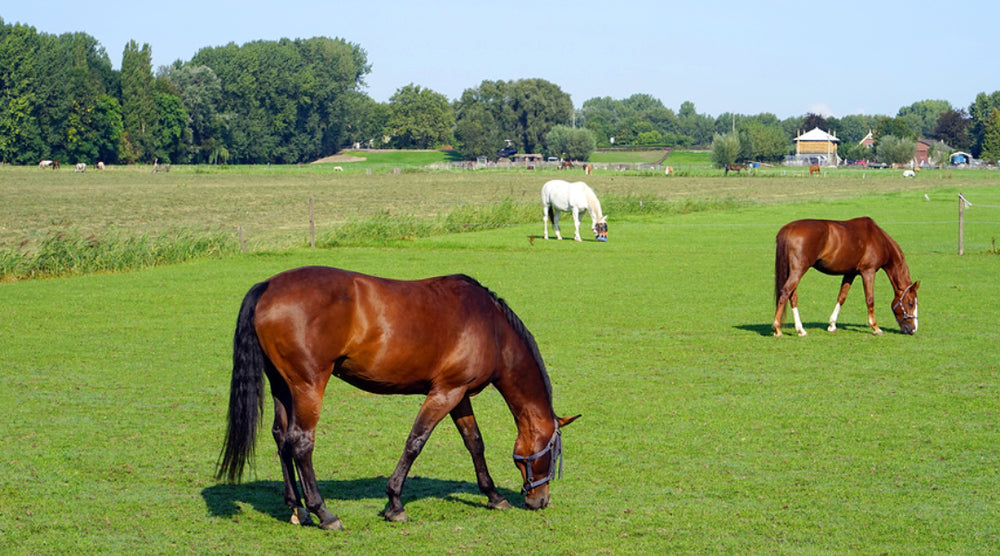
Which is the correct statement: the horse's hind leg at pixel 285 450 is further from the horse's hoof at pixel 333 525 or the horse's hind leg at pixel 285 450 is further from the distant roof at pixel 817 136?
the distant roof at pixel 817 136

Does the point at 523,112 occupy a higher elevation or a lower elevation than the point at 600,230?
higher

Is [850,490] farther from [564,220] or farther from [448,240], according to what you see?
[564,220]

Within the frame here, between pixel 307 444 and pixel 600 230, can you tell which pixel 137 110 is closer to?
pixel 600 230

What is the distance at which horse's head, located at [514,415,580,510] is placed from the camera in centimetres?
576

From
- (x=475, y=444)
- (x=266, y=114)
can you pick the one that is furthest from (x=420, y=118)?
(x=475, y=444)

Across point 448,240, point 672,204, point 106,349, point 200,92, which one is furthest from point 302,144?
Answer: point 106,349

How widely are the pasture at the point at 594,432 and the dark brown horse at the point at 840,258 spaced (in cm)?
45

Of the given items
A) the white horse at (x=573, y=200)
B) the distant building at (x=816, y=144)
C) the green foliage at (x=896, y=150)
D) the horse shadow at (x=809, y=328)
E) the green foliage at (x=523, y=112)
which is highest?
the green foliage at (x=523, y=112)

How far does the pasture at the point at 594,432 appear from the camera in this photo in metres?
5.48

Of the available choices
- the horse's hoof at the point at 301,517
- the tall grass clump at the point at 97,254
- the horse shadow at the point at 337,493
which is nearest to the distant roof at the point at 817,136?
the tall grass clump at the point at 97,254

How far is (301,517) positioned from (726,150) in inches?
3846

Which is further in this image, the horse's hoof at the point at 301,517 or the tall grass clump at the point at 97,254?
the tall grass clump at the point at 97,254

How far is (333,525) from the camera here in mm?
5484

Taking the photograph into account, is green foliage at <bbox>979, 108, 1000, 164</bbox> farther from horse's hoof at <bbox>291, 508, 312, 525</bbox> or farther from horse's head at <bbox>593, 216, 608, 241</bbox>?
horse's hoof at <bbox>291, 508, 312, 525</bbox>
